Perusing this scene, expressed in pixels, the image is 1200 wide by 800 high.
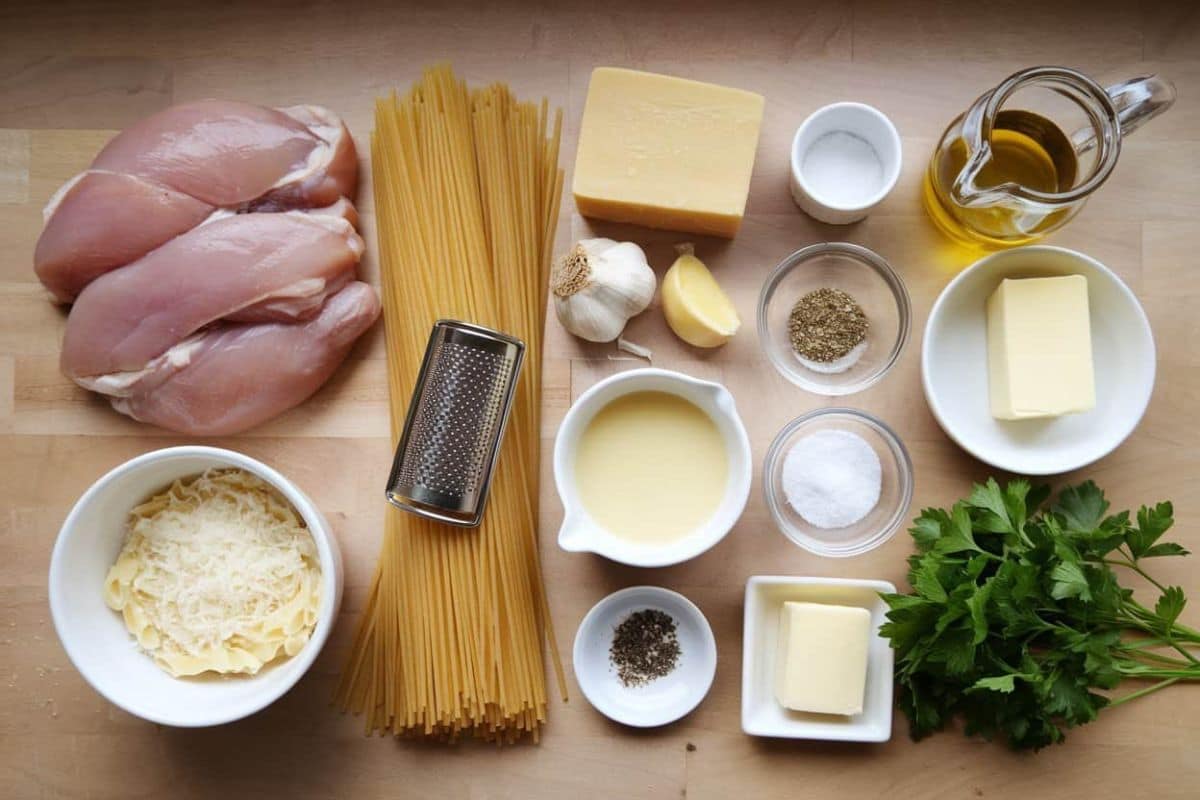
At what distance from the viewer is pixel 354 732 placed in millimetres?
1489

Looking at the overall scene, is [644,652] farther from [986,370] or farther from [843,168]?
[843,168]

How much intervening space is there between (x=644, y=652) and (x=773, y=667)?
22 centimetres

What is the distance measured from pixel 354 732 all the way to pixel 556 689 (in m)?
0.36

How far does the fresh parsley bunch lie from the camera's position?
1.29 metres

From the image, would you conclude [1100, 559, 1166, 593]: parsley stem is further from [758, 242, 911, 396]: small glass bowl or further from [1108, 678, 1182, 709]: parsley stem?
[758, 242, 911, 396]: small glass bowl

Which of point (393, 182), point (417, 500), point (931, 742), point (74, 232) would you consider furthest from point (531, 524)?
point (74, 232)

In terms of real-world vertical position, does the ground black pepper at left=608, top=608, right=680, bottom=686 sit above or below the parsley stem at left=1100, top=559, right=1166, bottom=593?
below

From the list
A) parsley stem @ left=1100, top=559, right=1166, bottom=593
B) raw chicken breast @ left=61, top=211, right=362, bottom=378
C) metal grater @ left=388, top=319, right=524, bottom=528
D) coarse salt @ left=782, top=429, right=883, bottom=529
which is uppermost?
raw chicken breast @ left=61, top=211, right=362, bottom=378

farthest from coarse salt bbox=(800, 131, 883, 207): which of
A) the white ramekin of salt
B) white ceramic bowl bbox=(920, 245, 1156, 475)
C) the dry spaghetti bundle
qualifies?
the dry spaghetti bundle

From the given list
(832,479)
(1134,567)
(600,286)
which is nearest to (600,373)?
(600,286)

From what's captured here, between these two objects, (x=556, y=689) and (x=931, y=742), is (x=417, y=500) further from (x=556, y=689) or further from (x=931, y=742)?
(x=931, y=742)

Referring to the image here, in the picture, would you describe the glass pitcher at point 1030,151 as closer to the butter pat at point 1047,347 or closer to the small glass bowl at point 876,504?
the butter pat at point 1047,347

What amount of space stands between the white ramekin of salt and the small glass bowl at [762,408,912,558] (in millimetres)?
342

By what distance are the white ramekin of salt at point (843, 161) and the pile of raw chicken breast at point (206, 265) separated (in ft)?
2.54
